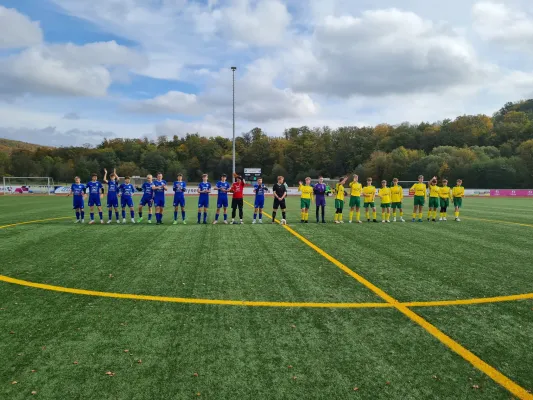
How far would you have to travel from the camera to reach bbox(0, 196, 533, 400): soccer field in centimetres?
303

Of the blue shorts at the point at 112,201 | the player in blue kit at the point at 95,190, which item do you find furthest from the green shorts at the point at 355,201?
the player in blue kit at the point at 95,190

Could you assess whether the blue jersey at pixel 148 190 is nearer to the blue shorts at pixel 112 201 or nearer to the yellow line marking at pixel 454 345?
the blue shorts at pixel 112 201

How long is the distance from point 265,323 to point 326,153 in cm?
9148

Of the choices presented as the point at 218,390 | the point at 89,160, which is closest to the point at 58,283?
the point at 218,390

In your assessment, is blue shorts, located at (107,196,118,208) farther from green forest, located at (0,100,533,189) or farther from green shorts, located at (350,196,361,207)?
green forest, located at (0,100,533,189)

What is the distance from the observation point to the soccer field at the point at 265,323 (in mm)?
3027

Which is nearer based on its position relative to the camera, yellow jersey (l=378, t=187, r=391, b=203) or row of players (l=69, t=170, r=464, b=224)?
row of players (l=69, t=170, r=464, b=224)

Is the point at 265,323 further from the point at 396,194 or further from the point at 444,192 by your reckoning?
the point at 444,192

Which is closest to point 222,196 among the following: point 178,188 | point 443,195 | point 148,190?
point 178,188

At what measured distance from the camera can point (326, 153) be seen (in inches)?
3684

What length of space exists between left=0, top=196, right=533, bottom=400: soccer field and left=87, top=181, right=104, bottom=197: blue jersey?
19.7ft

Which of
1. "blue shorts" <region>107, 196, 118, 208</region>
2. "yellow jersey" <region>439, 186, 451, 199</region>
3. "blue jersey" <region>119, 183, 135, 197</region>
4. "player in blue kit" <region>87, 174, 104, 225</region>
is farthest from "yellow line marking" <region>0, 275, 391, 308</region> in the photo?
"yellow jersey" <region>439, 186, 451, 199</region>

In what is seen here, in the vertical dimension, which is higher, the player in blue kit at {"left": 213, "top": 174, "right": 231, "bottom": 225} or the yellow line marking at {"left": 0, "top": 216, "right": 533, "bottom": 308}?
the player in blue kit at {"left": 213, "top": 174, "right": 231, "bottom": 225}

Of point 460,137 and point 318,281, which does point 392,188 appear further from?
point 460,137
